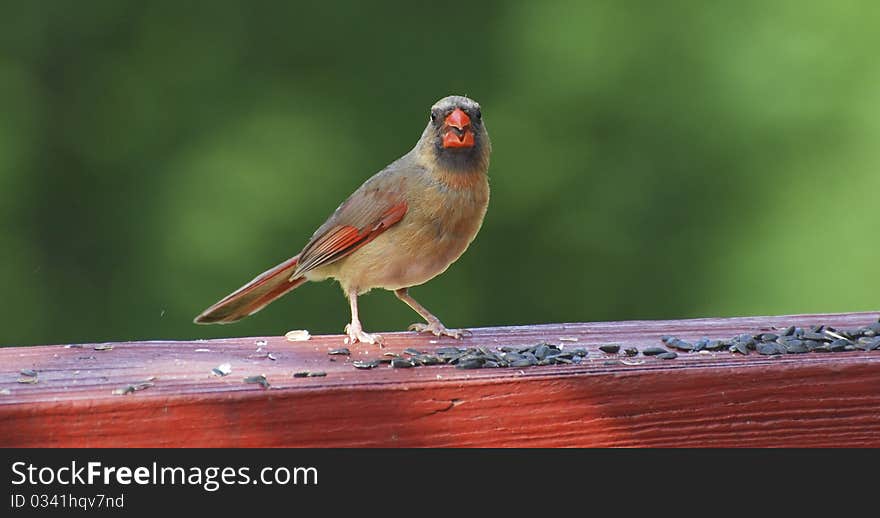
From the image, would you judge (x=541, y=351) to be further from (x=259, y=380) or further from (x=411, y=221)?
(x=411, y=221)

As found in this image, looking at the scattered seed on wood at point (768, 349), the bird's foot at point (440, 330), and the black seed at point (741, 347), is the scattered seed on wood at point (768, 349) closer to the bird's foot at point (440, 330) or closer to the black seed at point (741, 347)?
the black seed at point (741, 347)

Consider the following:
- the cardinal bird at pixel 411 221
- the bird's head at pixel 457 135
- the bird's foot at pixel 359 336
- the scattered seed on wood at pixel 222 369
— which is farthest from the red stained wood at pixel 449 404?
the bird's head at pixel 457 135

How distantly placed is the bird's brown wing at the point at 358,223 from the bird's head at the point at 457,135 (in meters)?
0.15

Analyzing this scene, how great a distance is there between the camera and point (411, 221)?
356cm

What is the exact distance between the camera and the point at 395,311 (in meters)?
6.19

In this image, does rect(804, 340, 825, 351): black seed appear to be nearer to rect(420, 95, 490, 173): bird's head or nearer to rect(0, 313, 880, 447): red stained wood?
rect(0, 313, 880, 447): red stained wood

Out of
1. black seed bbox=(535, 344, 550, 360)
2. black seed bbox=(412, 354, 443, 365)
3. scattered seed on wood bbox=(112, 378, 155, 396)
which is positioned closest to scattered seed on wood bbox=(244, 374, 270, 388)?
scattered seed on wood bbox=(112, 378, 155, 396)

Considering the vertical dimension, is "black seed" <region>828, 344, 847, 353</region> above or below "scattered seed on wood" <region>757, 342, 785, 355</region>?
below

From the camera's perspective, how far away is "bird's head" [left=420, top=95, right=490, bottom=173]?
3.50m

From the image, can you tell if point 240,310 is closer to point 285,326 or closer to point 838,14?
point 285,326

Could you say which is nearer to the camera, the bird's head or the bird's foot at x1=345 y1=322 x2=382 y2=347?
the bird's foot at x1=345 y1=322 x2=382 y2=347

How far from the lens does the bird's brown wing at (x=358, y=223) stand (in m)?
3.57

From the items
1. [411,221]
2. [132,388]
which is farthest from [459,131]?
[132,388]

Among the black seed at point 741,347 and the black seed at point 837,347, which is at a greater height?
the black seed at point 741,347
